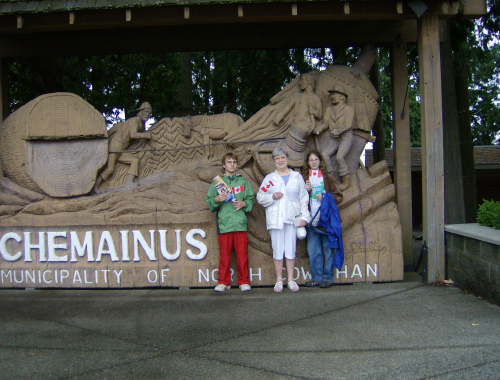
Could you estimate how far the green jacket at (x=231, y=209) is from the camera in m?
5.87

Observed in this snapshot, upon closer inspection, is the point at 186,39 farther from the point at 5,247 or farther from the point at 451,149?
the point at 451,149

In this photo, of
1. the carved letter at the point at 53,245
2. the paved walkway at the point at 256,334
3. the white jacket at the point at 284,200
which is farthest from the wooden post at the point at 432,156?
the carved letter at the point at 53,245

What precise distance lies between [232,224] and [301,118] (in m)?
1.85

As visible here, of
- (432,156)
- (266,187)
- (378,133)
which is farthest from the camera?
(378,133)

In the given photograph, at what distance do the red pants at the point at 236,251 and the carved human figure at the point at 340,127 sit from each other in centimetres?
159

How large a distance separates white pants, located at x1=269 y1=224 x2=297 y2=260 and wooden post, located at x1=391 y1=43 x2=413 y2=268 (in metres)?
2.05

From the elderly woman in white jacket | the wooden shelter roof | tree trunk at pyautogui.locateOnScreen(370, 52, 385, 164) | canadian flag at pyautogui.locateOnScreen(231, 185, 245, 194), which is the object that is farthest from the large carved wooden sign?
tree trunk at pyautogui.locateOnScreen(370, 52, 385, 164)

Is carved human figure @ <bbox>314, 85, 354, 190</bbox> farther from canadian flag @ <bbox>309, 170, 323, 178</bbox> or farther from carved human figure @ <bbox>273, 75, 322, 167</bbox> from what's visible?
canadian flag @ <bbox>309, 170, 323, 178</bbox>

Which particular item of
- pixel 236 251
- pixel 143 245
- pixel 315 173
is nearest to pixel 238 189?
pixel 236 251

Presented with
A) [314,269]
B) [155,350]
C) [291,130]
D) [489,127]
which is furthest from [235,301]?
[489,127]

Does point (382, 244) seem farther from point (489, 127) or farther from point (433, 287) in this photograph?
point (489, 127)

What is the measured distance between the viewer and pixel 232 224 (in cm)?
586

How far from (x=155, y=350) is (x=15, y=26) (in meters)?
4.69

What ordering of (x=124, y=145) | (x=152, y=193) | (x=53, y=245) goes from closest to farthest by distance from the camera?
1. (x=53, y=245)
2. (x=152, y=193)
3. (x=124, y=145)
